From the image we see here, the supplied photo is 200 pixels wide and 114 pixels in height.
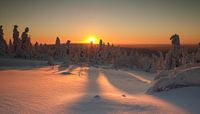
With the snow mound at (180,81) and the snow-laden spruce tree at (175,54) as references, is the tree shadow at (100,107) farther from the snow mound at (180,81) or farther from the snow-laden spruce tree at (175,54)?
the snow-laden spruce tree at (175,54)

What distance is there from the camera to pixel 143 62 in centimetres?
8144

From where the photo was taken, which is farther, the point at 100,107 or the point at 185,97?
the point at 185,97

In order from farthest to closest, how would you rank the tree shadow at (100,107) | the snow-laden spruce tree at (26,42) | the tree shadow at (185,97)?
the snow-laden spruce tree at (26,42) < the tree shadow at (185,97) < the tree shadow at (100,107)

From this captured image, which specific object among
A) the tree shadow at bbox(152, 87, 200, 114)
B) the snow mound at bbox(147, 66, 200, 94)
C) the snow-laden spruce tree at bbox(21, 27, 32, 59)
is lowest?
the tree shadow at bbox(152, 87, 200, 114)

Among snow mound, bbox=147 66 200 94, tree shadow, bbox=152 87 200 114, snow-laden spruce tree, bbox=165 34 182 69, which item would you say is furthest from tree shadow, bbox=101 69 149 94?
snow-laden spruce tree, bbox=165 34 182 69

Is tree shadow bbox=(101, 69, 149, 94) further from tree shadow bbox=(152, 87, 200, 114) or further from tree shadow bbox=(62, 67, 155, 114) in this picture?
tree shadow bbox=(62, 67, 155, 114)

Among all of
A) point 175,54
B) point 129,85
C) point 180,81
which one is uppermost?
point 175,54

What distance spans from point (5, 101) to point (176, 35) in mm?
39099

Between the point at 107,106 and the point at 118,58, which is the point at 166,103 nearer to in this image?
the point at 107,106

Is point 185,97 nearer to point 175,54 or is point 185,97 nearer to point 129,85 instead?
point 129,85

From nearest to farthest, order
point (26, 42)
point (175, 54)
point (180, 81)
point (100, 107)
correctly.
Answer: point (100, 107), point (180, 81), point (175, 54), point (26, 42)

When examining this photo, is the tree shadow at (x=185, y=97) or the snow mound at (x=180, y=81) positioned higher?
the snow mound at (x=180, y=81)

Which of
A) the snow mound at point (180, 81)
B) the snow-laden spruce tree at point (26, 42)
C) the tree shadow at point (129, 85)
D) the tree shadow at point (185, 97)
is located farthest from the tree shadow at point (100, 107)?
the snow-laden spruce tree at point (26, 42)

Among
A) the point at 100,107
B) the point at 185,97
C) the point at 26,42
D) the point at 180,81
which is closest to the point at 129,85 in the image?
the point at 180,81
